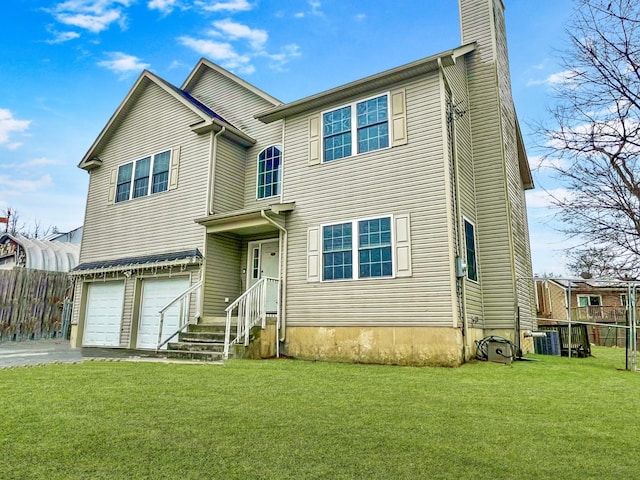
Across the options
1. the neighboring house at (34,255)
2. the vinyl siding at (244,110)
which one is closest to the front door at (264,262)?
the vinyl siding at (244,110)

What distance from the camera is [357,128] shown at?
959cm

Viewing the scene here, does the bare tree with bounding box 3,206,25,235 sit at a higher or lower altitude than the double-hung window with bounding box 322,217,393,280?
higher

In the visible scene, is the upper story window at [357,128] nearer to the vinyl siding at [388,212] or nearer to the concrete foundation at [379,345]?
the vinyl siding at [388,212]

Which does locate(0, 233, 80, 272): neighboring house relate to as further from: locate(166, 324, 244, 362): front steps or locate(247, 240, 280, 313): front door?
locate(166, 324, 244, 362): front steps

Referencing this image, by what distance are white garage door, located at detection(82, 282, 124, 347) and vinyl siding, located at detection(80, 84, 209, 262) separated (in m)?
1.00

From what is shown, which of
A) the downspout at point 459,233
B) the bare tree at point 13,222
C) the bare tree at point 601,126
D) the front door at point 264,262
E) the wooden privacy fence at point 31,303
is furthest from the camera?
the bare tree at point 13,222

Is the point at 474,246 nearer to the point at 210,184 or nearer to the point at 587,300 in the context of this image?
the point at 210,184

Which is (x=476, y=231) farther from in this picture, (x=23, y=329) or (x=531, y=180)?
(x=23, y=329)

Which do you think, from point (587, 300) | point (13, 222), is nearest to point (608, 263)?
point (587, 300)

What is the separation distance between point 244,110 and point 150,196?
391 cm

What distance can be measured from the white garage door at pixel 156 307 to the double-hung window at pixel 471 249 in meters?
7.14

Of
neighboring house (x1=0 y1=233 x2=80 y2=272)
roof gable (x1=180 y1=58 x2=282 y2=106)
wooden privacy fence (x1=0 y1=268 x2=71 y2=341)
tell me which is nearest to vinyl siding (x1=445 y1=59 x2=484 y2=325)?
roof gable (x1=180 y1=58 x2=282 y2=106)

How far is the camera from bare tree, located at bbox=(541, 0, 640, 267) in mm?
4805

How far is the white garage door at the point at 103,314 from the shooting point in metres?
12.2
